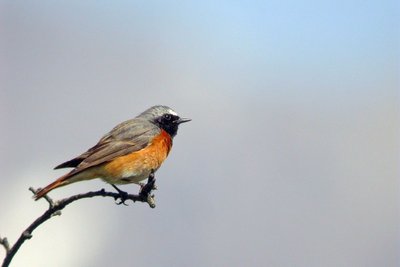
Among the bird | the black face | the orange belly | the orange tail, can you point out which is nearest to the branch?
the orange tail

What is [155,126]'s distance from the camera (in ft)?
45.8

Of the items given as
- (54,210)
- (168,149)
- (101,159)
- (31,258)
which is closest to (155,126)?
(168,149)

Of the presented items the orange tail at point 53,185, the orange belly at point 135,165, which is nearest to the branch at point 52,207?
the orange tail at point 53,185

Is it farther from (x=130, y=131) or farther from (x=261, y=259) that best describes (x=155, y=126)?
(x=261, y=259)

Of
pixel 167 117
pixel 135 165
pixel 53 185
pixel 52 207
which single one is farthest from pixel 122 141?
pixel 52 207

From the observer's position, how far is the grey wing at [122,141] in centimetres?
1257

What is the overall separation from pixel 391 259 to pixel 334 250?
10.7 m

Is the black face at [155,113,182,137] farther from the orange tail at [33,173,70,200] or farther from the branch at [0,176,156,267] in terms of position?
the branch at [0,176,156,267]

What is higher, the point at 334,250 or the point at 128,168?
the point at 128,168

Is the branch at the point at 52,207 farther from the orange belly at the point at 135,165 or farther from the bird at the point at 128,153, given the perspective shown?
the orange belly at the point at 135,165

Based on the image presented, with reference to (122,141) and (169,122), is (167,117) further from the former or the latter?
(122,141)

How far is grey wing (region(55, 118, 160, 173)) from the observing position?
41.2ft

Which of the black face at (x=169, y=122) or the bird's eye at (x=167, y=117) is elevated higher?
the bird's eye at (x=167, y=117)

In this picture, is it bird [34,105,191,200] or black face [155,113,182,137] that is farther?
black face [155,113,182,137]
